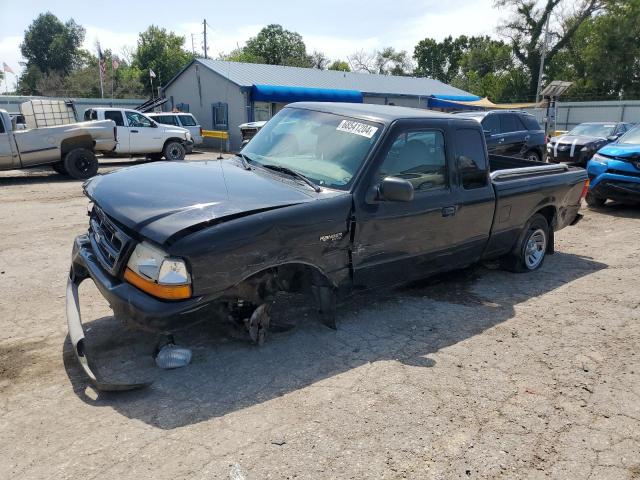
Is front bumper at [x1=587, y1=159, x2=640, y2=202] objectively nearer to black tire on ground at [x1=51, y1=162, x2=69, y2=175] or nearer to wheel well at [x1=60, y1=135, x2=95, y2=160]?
wheel well at [x1=60, y1=135, x2=95, y2=160]

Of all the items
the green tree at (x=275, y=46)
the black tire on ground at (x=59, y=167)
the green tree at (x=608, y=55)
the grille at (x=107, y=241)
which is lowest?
the black tire on ground at (x=59, y=167)

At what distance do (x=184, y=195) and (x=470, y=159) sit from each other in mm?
2792

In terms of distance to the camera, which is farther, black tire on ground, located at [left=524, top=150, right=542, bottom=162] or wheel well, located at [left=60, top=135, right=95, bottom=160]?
black tire on ground, located at [left=524, top=150, right=542, bottom=162]

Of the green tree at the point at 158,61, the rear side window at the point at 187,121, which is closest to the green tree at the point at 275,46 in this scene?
the green tree at the point at 158,61

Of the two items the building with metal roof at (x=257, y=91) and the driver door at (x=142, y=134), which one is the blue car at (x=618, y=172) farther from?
the building with metal roof at (x=257, y=91)

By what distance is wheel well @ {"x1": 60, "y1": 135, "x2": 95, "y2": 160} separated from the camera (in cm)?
1281

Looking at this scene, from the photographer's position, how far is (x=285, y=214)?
328 cm

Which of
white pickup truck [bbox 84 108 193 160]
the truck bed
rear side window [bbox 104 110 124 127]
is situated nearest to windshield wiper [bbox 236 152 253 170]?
the truck bed

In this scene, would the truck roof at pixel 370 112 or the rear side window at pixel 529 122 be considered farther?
the rear side window at pixel 529 122

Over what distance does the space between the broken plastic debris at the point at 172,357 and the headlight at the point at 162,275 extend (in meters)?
0.59

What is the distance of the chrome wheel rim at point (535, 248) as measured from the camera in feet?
19.1

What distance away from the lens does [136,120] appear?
1702 cm

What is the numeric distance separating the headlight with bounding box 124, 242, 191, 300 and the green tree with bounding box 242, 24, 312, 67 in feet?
241

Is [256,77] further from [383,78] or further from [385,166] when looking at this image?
[385,166]
